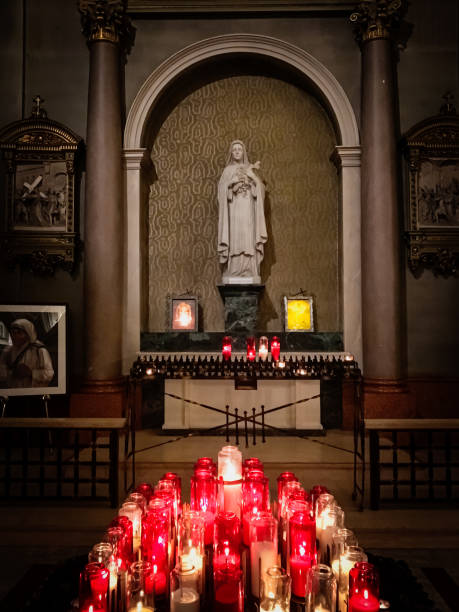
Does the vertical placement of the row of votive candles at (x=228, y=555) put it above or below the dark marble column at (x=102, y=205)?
below

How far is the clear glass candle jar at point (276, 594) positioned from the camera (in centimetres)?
187

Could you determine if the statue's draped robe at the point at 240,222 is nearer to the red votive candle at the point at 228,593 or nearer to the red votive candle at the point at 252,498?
the red votive candle at the point at 252,498

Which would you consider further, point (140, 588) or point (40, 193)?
point (40, 193)

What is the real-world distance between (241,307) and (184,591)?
212 inches

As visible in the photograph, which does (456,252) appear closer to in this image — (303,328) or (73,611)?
(303,328)

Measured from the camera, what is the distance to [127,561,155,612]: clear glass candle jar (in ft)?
6.39

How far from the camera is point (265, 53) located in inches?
286

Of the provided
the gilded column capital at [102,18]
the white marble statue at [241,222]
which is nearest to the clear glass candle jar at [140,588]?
the white marble statue at [241,222]

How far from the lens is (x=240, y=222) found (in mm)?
7230

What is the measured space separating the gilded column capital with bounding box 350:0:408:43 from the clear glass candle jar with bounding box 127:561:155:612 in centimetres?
700

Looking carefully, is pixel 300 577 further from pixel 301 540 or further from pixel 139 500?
pixel 139 500

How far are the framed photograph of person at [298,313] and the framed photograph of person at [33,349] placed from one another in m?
3.12

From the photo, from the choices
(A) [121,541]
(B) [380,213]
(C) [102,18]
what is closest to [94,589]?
(A) [121,541]

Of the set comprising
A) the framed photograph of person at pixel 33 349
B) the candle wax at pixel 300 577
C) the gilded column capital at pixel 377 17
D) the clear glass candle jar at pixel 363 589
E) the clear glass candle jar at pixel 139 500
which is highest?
the gilded column capital at pixel 377 17
